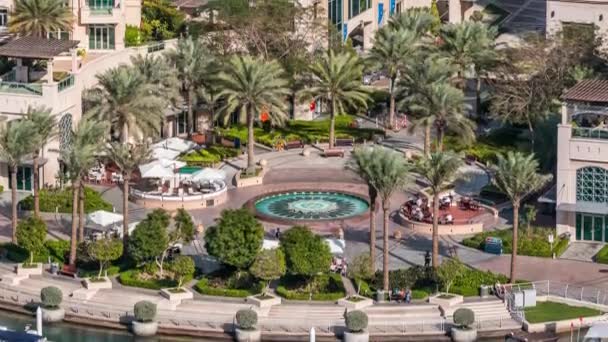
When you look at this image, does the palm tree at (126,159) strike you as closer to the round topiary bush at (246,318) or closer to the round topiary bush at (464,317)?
the round topiary bush at (246,318)

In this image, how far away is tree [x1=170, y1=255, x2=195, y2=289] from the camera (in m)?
102

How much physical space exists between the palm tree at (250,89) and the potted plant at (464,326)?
32.6 meters

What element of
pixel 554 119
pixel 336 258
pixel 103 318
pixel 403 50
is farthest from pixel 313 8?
pixel 103 318

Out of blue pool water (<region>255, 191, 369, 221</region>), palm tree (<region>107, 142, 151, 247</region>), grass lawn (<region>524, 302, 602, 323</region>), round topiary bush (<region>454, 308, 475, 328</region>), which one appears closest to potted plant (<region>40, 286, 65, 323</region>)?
palm tree (<region>107, 142, 151, 247</region>)

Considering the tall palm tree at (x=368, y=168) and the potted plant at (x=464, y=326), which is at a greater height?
the tall palm tree at (x=368, y=168)

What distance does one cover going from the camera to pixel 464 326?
318ft

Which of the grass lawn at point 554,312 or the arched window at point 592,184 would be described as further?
the arched window at point 592,184

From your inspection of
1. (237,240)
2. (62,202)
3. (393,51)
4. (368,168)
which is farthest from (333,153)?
(237,240)

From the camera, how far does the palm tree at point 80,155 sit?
10569cm

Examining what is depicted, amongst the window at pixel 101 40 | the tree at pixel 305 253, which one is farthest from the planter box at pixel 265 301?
the window at pixel 101 40

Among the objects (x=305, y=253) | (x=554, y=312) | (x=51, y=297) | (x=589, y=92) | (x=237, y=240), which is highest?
(x=589, y=92)

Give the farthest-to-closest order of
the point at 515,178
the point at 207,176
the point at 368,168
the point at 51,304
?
the point at 207,176, the point at 515,178, the point at 368,168, the point at 51,304

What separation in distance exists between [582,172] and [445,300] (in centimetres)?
1598

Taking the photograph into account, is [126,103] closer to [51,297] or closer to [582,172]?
[51,297]
